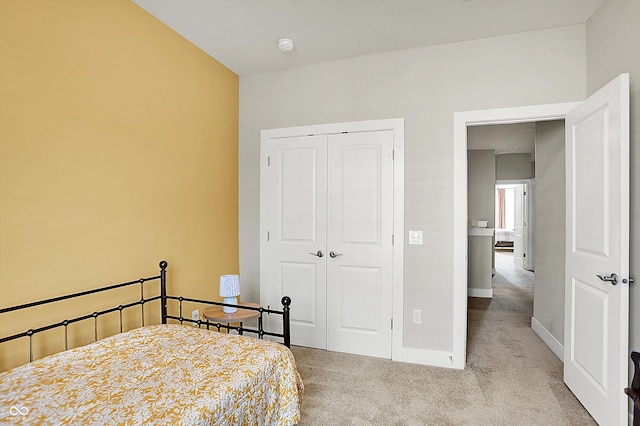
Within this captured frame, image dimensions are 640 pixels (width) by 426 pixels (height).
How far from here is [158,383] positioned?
1.56 meters

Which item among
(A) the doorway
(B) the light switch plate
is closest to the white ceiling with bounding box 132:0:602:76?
(A) the doorway

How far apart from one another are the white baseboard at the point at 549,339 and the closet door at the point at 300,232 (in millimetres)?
2206

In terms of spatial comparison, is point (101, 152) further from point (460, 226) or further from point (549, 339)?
point (549, 339)

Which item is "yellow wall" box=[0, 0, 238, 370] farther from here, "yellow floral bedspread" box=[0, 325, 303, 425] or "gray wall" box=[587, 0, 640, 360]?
"gray wall" box=[587, 0, 640, 360]

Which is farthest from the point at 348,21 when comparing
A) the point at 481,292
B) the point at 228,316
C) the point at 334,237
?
the point at 481,292

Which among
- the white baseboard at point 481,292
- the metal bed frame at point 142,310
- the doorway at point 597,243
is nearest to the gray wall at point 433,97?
the doorway at point 597,243

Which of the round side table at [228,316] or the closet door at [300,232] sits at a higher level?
the closet door at [300,232]

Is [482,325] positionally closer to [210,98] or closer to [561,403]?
[561,403]

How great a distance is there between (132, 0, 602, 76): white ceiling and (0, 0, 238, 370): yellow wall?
29 cm

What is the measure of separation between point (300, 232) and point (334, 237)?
370 mm

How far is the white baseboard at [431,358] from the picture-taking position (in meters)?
3.04

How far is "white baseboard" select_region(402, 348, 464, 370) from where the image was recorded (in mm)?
3037

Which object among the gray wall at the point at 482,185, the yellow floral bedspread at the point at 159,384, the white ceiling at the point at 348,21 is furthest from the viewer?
the gray wall at the point at 482,185

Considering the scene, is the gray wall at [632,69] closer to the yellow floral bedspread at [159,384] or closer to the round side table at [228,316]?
the yellow floral bedspread at [159,384]
